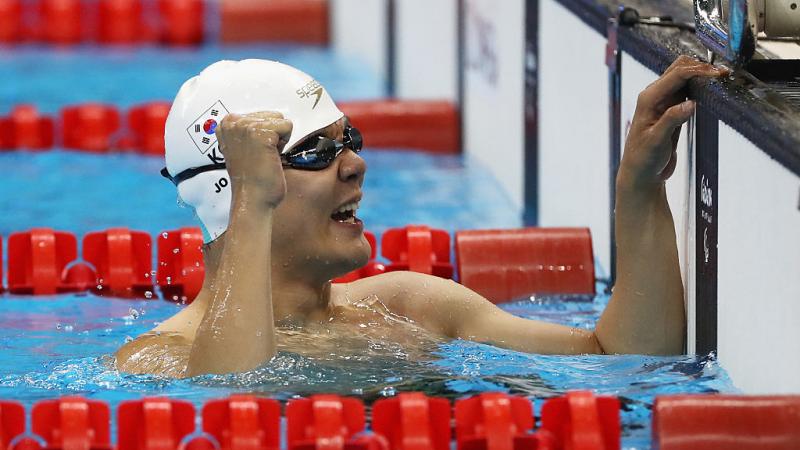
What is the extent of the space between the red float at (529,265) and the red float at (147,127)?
3.00 meters

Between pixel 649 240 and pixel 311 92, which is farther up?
pixel 311 92

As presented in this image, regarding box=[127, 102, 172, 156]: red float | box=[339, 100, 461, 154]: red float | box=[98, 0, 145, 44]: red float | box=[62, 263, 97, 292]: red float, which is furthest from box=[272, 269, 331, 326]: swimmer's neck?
box=[98, 0, 145, 44]: red float

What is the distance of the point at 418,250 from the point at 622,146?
2.04 ft

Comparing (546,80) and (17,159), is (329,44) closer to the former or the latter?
(17,159)

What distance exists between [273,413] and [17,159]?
4.37m

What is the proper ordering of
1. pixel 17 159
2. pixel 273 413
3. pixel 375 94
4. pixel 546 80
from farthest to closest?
pixel 375 94 → pixel 17 159 → pixel 546 80 → pixel 273 413

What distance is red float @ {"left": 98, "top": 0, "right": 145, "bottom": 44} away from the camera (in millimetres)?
9773

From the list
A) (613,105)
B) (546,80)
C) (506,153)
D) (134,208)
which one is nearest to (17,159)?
(134,208)

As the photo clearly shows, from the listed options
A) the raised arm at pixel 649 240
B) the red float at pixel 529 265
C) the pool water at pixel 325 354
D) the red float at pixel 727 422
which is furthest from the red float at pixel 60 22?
the red float at pixel 727 422

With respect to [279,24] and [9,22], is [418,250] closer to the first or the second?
[279,24]

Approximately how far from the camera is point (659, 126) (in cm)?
276

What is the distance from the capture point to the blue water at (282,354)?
9.07ft

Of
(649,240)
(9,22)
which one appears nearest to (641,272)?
(649,240)

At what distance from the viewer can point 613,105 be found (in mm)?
3955
